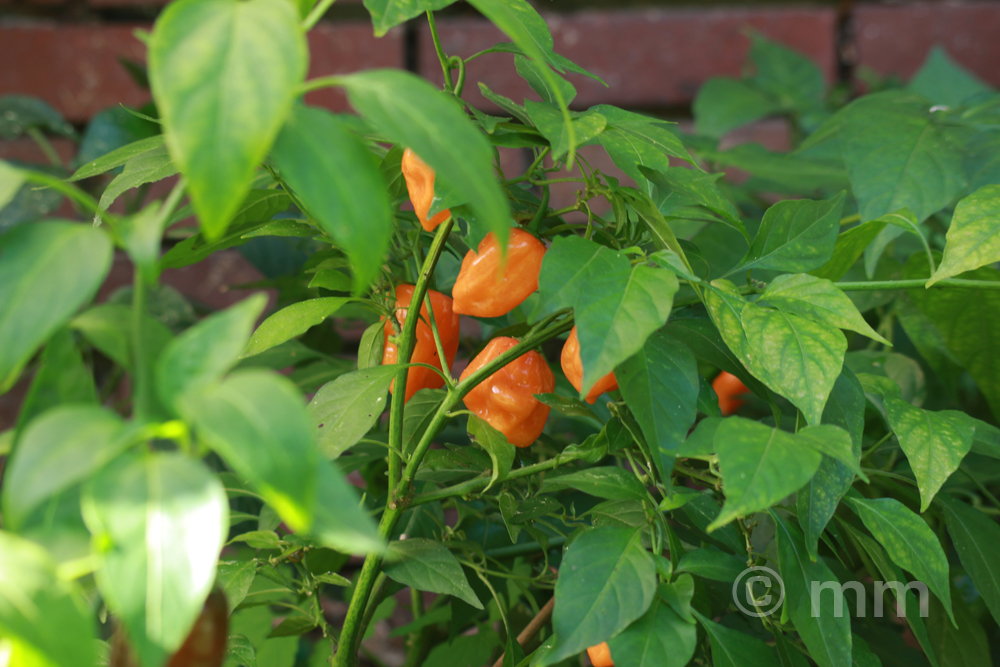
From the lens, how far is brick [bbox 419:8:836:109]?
92 centimetres

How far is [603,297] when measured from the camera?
0.23m

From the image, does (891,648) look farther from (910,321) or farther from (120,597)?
(120,597)

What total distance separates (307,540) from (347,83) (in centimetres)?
20

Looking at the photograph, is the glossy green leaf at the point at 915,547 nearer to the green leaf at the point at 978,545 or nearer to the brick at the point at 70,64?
the green leaf at the point at 978,545

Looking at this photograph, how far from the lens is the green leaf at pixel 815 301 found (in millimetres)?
253

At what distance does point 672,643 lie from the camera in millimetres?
238

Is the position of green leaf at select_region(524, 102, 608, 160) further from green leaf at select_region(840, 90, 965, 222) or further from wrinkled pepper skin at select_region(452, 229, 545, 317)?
green leaf at select_region(840, 90, 965, 222)

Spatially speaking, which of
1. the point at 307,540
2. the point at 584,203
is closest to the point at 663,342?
the point at 584,203

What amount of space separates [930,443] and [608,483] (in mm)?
123

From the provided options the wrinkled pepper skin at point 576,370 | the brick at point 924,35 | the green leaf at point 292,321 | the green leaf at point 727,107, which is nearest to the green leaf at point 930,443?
the wrinkled pepper skin at point 576,370

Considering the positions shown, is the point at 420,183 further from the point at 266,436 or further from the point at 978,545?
the point at 978,545

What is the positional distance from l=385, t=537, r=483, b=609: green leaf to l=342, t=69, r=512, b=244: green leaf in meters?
0.18

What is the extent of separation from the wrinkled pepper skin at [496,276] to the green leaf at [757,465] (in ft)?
0.31

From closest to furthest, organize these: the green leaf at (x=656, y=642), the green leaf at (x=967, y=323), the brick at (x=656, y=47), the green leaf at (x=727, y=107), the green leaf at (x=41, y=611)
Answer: the green leaf at (x=41, y=611) < the green leaf at (x=656, y=642) < the green leaf at (x=967, y=323) < the green leaf at (x=727, y=107) < the brick at (x=656, y=47)
